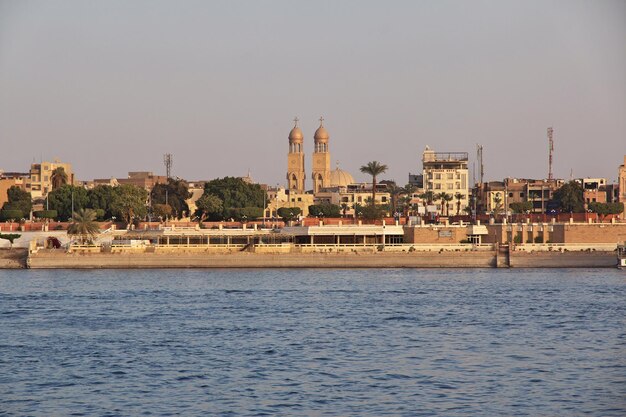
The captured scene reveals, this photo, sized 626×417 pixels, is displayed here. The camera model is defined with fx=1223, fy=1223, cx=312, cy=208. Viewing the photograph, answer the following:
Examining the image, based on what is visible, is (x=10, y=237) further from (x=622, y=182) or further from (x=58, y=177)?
(x=622, y=182)

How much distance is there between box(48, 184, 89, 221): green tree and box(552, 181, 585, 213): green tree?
6743 cm

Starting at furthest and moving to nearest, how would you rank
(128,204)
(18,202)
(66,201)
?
(18,202), (66,201), (128,204)

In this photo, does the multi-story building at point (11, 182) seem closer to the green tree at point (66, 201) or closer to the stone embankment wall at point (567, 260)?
the green tree at point (66, 201)

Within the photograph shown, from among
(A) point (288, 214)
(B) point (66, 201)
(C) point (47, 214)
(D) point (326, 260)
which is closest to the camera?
(D) point (326, 260)

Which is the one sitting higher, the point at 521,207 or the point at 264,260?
the point at 521,207

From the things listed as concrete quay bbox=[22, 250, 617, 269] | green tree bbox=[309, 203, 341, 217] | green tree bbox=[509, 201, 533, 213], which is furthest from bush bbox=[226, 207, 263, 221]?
concrete quay bbox=[22, 250, 617, 269]

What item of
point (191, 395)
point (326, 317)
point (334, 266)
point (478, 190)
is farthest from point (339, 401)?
point (478, 190)

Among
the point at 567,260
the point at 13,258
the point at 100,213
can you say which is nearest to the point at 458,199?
the point at 100,213

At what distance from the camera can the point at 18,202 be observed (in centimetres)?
15588

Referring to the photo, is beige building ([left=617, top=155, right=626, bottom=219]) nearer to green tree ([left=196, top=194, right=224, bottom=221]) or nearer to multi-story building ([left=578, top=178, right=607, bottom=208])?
multi-story building ([left=578, top=178, right=607, bottom=208])

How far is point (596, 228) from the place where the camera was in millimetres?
118688

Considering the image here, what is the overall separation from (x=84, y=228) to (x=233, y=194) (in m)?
45.5

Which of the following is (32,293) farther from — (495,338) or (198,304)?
(495,338)

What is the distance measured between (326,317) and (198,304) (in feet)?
36.3
